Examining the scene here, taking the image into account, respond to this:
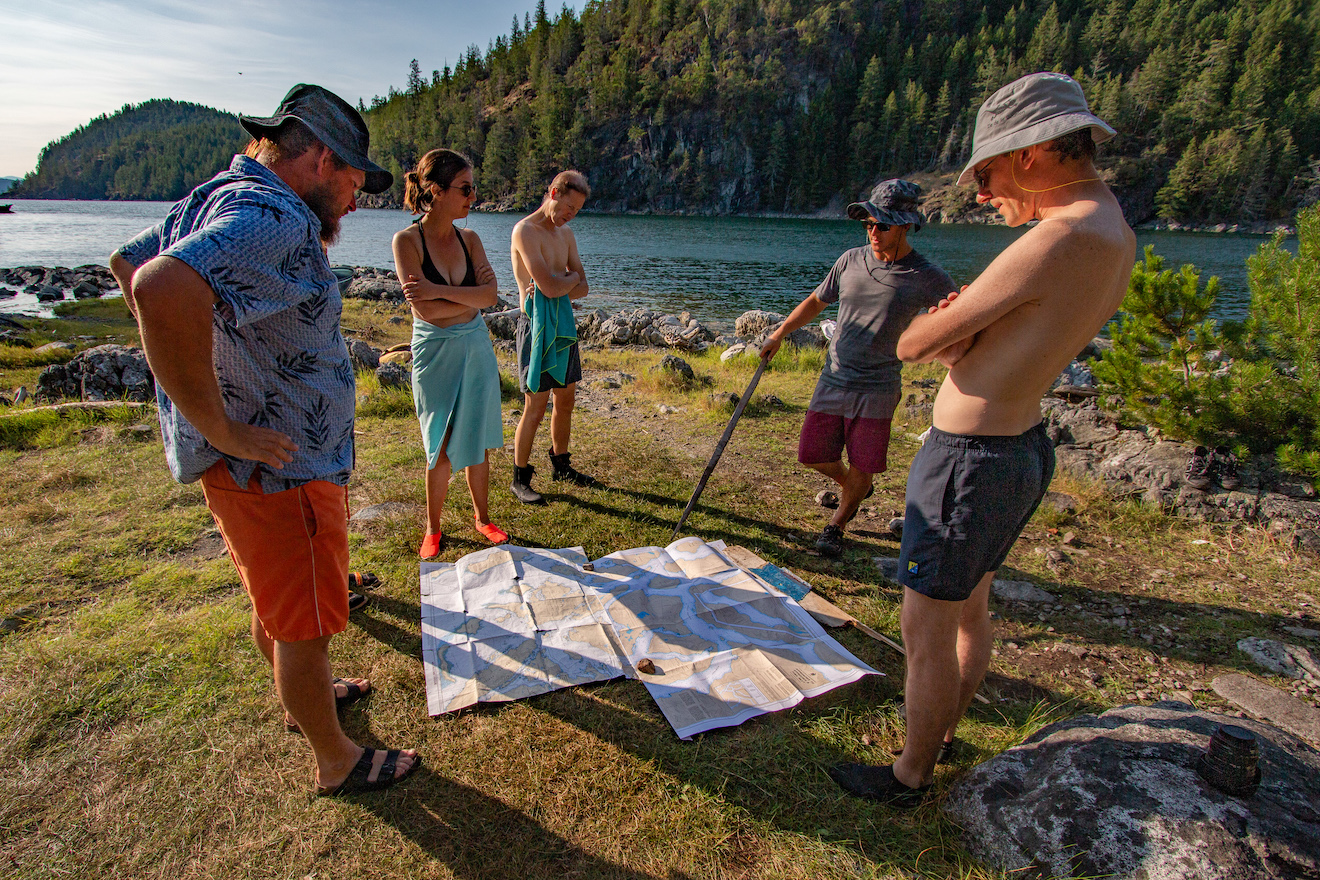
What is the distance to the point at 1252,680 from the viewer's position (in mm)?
2855

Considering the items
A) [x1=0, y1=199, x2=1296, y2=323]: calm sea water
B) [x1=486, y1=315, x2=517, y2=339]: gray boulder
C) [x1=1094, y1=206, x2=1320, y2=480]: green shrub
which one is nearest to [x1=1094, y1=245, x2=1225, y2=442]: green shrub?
[x1=1094, y1=206, x2=1320, y2=480]: green shrub

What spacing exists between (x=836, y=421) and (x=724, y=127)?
98958mm

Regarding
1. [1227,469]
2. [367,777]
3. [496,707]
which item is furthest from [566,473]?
[1227,469]

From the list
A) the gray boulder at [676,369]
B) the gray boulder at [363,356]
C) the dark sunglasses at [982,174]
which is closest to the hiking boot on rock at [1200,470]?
the dark sunglasses at [982,174]

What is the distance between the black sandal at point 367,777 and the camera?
212cm

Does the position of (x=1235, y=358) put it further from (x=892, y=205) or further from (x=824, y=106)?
(x=824, y=106)

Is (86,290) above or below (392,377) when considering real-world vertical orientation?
above

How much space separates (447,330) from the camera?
11.6ft

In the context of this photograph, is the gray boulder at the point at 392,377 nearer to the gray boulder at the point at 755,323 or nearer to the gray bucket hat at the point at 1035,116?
the gray bucket hat at the point at 1035,116

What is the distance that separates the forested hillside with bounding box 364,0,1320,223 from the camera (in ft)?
193

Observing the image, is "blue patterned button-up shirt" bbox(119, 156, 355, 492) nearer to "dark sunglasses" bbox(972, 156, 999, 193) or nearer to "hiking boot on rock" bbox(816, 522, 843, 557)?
"dark sunglasses" bbox(972, 156, 999, 193)

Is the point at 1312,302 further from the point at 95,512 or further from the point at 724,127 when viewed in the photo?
the point at 724,127

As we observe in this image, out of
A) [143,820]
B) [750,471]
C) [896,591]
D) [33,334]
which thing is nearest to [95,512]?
[143,820]

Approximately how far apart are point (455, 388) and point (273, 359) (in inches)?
75.6
